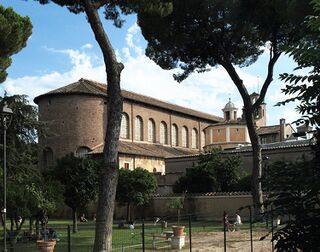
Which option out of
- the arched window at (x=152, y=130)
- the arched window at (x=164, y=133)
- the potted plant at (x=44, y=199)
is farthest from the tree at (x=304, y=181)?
the arched window at (x=164, y=133)

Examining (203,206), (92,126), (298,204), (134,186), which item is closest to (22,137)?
(134,186)

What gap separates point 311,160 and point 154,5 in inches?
451

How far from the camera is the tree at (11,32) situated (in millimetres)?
20691

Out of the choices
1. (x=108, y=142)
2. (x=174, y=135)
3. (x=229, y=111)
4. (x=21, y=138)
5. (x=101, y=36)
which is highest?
(x=229, y=111)

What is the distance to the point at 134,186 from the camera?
122 ft

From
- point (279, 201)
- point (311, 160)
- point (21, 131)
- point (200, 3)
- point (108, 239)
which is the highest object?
point (200, 3)

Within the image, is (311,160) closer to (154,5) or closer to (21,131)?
(154,5)

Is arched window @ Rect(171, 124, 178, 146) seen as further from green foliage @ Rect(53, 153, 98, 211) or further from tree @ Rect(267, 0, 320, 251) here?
tree @ Rect(267, 0, 320, 251)

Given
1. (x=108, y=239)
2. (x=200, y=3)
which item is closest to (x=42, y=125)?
(x=200, y=3)

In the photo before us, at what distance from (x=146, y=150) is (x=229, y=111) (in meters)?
29.9

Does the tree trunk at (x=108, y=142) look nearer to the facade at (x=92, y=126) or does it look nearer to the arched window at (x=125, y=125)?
the facade at (x=92, y=126)

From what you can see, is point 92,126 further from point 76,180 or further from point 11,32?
point 11,32

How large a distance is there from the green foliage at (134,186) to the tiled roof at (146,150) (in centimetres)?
1224

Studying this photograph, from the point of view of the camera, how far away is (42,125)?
29.6m
